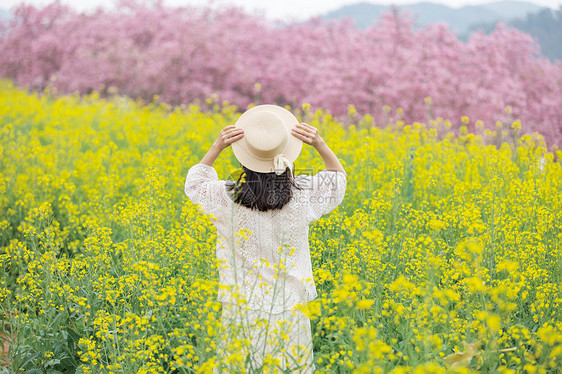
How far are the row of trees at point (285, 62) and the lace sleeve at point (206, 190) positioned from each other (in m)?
8.22

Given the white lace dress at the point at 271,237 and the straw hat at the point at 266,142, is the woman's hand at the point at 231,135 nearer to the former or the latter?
the straw hat at the point at 266,142

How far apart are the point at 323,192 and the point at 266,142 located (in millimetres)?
392

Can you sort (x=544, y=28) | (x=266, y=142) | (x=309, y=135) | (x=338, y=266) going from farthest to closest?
1. (x=544, y=28)
2. (x=338, y=266)
3. (x=309, y=135)
4. (x=266, y=142)

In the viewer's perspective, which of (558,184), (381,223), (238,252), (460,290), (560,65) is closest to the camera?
(238,252)

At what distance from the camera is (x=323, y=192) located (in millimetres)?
2500

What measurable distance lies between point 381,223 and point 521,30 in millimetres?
12857

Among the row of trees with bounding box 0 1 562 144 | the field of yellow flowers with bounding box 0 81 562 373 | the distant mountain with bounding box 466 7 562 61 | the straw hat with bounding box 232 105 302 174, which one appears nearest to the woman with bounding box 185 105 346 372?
the straw hat with bounding box 232 105 302 174

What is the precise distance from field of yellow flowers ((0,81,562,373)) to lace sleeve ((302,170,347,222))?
0.24m

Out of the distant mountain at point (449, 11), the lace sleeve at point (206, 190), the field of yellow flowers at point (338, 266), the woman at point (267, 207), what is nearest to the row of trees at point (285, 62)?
the distant mountain at point (449, 11)

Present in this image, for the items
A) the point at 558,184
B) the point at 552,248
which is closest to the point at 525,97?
the point at 558,184

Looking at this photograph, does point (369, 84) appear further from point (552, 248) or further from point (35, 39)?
point (35, 39)

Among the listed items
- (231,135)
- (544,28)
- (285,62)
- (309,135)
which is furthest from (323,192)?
(544,28)

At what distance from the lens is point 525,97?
1248 centimetres

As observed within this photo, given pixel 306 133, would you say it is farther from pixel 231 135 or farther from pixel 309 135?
pixel 231 135
